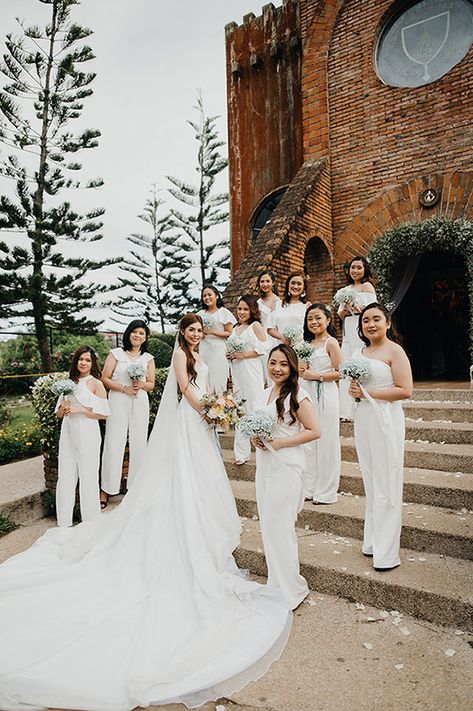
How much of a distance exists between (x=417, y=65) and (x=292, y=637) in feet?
34.0

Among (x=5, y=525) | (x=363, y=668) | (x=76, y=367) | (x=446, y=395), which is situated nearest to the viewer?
(x=363, y=668)

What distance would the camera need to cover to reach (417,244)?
9.00 metres

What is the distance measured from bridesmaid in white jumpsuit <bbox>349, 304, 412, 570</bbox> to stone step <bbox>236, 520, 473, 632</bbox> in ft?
0.52

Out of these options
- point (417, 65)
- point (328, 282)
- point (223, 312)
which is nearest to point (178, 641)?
point (223, 312)

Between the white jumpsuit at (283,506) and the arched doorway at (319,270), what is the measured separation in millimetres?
7161

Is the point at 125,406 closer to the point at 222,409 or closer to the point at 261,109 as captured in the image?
the point at 222,409

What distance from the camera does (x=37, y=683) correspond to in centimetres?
249

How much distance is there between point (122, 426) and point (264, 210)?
8.53 metres

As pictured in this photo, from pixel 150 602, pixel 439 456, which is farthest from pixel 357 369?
pixel 150 602

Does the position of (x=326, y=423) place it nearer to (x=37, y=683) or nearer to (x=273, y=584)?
(x=273, y=584)

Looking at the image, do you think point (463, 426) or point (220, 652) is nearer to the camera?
point (220, 652)

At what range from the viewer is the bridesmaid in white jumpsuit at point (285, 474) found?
3.47 metres

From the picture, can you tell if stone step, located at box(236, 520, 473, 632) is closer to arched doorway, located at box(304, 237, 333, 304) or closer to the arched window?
arched doorway, located at box(304, 237, 333, 304)

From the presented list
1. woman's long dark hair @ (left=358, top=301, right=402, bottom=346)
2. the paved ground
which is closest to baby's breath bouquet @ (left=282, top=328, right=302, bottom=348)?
woman's long dark hair @ (left=358, top=301, right=402, bottom=346)
